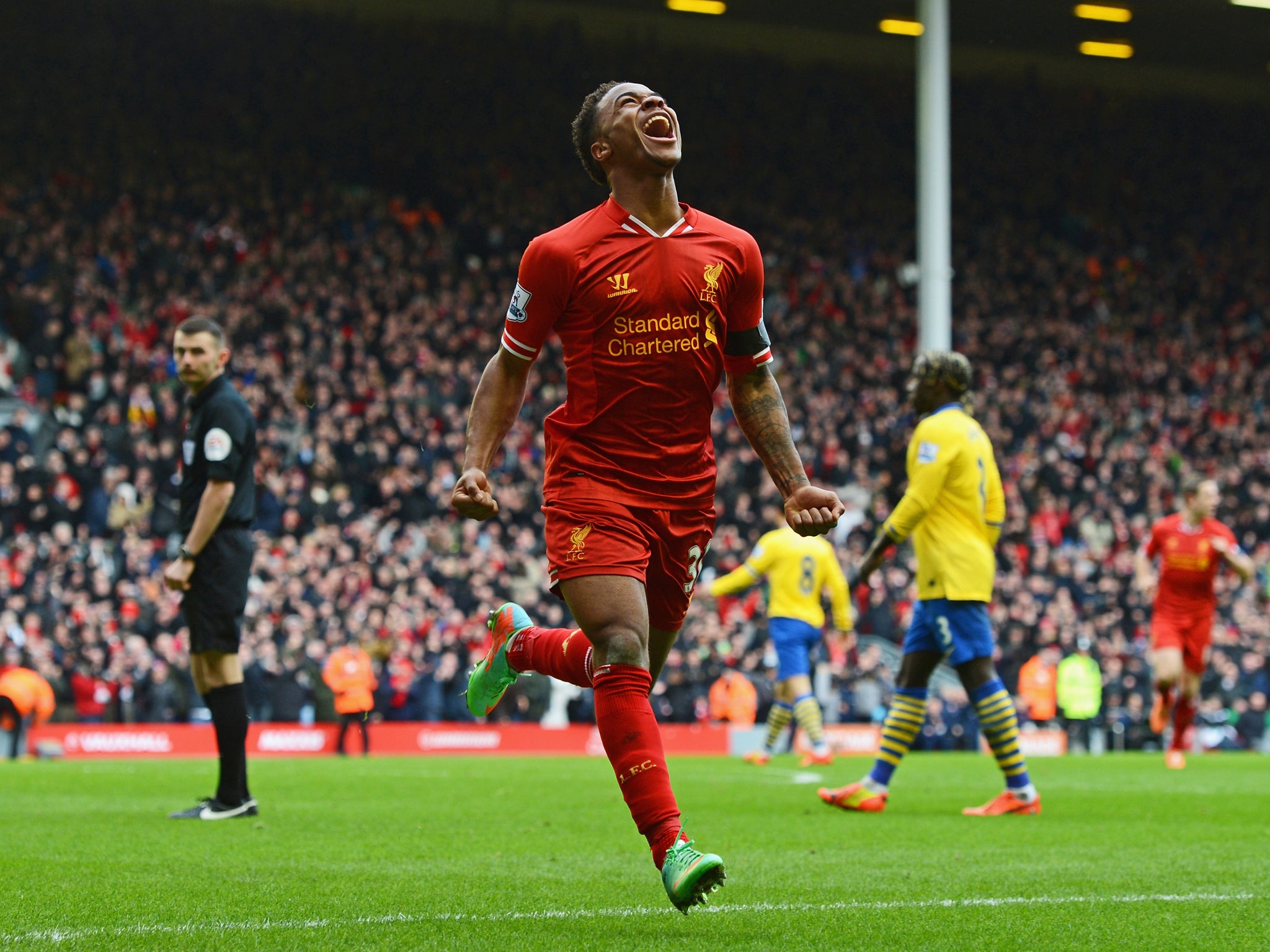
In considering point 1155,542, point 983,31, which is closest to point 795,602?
point 1155,542

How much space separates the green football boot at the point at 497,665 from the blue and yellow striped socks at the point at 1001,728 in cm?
366

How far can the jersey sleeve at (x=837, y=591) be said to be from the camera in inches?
553

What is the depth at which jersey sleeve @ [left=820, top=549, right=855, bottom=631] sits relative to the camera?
14.1m

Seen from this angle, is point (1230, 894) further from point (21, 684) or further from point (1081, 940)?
point (21, 684)

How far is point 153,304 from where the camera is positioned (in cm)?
2438

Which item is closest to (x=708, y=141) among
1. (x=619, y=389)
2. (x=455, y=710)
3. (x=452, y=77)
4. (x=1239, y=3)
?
(x=452, y=77)

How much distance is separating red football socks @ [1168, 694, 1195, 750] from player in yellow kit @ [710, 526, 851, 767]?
3353 millimetres

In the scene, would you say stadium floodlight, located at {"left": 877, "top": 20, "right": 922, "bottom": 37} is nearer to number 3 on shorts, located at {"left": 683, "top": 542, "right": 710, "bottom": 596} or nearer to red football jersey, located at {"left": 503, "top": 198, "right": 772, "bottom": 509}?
red football jersey, located at {"left": 503, "top": 198, "right": 772, "bottom": 509}

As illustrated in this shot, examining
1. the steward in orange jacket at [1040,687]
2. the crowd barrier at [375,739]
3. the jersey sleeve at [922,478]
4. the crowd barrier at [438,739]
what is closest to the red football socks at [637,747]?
the jersey sleeve at [922,478]

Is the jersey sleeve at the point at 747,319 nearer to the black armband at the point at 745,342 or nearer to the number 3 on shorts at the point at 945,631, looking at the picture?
the black armband at the point at 745,342

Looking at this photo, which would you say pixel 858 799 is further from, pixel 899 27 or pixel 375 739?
pixel 899 27

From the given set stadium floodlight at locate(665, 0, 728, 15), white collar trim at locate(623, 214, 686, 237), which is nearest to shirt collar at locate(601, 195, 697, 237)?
white collar trim at locate(623, 214, 686, 237)

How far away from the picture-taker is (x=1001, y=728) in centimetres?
788

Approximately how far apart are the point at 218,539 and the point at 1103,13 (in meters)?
25.4
